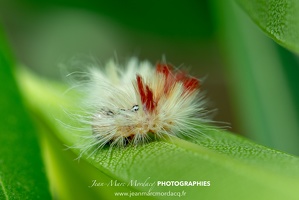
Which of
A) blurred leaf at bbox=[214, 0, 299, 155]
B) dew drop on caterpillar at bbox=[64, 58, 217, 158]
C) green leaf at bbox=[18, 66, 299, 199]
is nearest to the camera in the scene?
green leaf at bbox=[18, 66, 299, 199]

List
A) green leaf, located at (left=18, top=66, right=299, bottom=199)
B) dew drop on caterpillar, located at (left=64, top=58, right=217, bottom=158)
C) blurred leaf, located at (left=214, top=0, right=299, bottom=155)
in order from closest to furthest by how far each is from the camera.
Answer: green leaf, located at (left=18, top=66, right=299, bottom=199)
dew drop on caterpillar, located at (left=64, top=58, right=217, bottom=158)
blurred leaf, located at (left=214, top=0, right=299, bottom=155)

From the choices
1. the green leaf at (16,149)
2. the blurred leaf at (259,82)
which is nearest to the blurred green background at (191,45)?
the blurred leaf at (259,82)

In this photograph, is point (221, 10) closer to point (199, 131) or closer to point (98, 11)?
point (98, 11)

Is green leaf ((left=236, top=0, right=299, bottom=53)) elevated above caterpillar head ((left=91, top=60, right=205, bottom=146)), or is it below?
above

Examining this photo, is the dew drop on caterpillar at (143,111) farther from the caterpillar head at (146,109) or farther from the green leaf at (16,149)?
the green leaf at (16,149)

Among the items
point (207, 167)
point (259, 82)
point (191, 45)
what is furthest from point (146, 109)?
point (191, 45)

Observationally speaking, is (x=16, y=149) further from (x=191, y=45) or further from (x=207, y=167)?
(x=191, y=45)

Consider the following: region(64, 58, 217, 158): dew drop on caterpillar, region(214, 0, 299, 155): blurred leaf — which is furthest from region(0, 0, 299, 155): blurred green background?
region(64, 58, 217, 158): dew drop on caterpillar

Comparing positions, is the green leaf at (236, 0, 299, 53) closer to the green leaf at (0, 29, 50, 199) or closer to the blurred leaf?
the green leaf at (0, 29, 50, 199)
